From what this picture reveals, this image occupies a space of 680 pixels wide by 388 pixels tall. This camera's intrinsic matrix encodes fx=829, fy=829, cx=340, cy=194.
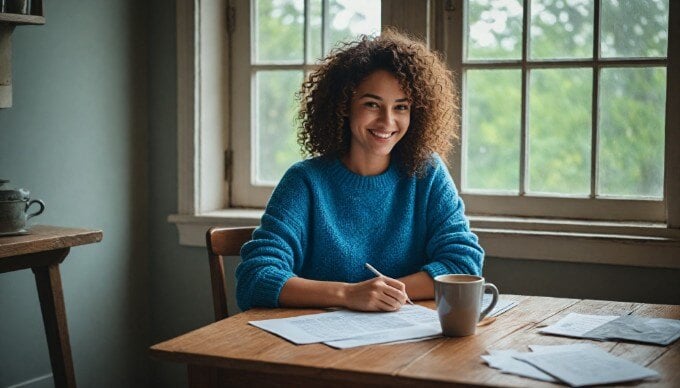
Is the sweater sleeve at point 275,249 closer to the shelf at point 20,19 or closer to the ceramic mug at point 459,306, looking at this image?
the ceramic mug at point 459,306

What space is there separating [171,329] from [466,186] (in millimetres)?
1333

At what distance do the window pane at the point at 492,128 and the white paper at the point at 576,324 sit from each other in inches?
45.3

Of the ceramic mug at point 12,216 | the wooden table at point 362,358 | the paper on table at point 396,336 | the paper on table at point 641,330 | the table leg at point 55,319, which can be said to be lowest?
the table leg at point 55,319

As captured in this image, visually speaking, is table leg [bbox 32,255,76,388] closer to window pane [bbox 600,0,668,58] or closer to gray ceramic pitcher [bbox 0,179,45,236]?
gray ceramic pitcher [bbox 0,179,45,236]

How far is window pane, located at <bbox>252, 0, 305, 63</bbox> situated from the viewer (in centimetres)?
319

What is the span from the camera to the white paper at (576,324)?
1.62 metres

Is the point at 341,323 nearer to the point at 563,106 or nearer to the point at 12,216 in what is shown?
the point at 12,216

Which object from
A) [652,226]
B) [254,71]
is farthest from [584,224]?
[254,71]

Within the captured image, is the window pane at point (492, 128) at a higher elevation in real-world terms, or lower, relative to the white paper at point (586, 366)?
higher

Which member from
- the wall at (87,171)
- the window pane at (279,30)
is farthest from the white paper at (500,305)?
the wall at (87,171)

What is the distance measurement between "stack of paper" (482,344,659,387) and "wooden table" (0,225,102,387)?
142 centimetres

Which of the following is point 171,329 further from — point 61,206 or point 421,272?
point 421,272

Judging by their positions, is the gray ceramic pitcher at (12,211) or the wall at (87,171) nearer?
the gray ceramic pitcher at (12,211)

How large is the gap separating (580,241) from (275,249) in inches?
43.7
